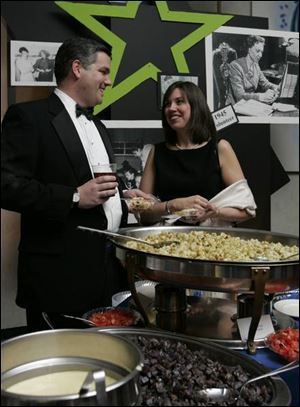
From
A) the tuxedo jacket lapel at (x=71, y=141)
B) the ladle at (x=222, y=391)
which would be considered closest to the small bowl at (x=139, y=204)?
the tuxedo jacket lapel at (x=71, y=141)

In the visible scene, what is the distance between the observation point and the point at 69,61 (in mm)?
1628

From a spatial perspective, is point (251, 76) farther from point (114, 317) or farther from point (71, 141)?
point (114, 317)

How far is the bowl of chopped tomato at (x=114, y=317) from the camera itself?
104 cm

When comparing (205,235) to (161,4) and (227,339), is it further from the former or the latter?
(161,4)

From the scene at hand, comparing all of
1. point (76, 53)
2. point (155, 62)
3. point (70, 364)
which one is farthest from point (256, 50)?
point (70, 364)

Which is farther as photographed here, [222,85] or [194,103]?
[222,85]

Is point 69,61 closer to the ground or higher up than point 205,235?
higher up

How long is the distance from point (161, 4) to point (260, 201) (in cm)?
114

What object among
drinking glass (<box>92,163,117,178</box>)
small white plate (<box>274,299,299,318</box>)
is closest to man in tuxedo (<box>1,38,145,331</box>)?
drinking glass (<box>92,163,117,178</box>)

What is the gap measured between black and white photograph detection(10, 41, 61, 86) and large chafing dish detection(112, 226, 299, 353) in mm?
858

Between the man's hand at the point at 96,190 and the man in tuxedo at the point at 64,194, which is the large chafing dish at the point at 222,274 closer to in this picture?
the man's hand at the point at 96,190

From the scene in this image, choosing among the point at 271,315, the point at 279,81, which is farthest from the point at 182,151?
the point at 271,315

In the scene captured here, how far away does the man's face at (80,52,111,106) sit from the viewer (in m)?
1.64

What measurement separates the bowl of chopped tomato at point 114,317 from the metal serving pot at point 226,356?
0.54ft
